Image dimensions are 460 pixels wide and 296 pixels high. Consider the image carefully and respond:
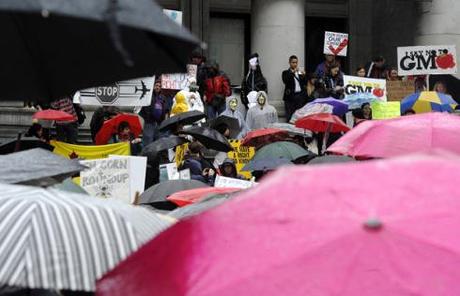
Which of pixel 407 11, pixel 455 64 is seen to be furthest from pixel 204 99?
pixel 407 11

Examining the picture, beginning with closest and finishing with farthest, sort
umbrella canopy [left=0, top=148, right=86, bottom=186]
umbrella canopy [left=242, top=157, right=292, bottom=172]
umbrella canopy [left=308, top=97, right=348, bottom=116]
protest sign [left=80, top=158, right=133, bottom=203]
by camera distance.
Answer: umbrella canopy [left=0, top=148, right=86, bottom=186] → protest sign [left=80, top=158, right=133, bottom=203] → umbrella canopy [left=242, top=157, right=292, bottom=172] → umbrella canopy [left=308, top=97, right=348, bottom=116]

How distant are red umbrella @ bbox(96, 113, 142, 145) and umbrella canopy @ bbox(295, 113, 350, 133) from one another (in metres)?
2.18

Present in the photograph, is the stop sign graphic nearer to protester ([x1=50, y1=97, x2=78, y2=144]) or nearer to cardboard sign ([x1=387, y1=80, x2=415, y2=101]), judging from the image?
protester ([x1=50, y1=97, x2=78, y2=144])

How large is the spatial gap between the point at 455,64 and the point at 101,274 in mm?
16478

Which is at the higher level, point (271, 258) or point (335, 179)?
point (335, 179)

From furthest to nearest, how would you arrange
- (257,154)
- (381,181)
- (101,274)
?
(257,154), (101,274), (381,181)

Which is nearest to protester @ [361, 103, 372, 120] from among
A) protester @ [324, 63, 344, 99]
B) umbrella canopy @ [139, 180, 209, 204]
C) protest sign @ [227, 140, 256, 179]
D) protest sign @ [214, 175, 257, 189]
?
protester @ [324, 63, 344, 99]

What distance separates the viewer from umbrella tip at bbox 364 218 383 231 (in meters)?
3.29

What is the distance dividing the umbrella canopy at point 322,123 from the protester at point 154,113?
109 inches

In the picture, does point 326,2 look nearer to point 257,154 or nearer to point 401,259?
point 257,154

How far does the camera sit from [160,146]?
44.1 ft

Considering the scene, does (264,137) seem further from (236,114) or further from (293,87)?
(293,87)

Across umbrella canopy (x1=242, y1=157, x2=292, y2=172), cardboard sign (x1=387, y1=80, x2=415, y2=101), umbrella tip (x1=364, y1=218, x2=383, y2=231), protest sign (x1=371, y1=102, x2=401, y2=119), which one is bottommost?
umbrella canopy (x1=242, y1=157, x2=292, y2=172)

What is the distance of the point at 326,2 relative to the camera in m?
26.3
